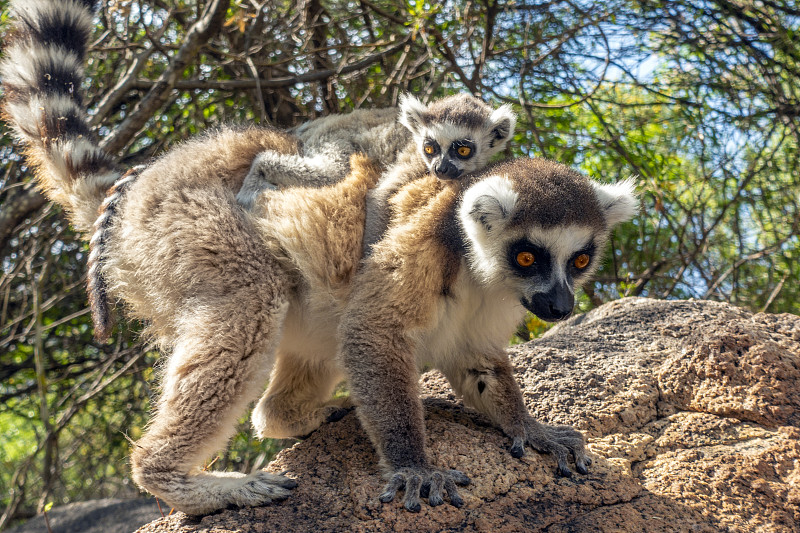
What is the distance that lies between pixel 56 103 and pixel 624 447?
160 inches

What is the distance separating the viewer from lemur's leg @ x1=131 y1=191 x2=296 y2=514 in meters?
3.21

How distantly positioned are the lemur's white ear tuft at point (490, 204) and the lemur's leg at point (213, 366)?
3.61 feet

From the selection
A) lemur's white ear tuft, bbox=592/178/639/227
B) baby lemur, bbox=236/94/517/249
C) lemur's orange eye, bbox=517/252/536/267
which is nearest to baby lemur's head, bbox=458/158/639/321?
lemur's orange eye, bbox=517/252/536/267

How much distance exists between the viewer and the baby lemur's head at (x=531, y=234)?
354 cm

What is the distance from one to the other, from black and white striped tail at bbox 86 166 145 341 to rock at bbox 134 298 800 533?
1241 mm

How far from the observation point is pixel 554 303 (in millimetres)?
3428

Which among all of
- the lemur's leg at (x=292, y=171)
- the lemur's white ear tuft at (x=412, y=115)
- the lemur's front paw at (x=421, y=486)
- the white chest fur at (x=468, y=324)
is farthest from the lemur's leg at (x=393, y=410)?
the lemur's white ear tuft at (x=412, y=115)

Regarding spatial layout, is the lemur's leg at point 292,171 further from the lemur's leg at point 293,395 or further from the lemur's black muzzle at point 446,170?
the lemur's leg at point 293,395

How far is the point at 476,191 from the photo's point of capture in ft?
11.8

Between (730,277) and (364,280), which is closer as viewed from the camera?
(364,280)

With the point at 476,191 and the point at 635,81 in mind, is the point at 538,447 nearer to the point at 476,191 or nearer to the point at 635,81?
the point at 476,191

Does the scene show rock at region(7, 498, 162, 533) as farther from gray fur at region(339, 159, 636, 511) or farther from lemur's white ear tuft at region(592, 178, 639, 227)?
lemur's white ear tuft at region(592, 178, 639, 227)

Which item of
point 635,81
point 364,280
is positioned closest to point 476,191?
point 364,280

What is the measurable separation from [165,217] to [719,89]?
5.83 metres
